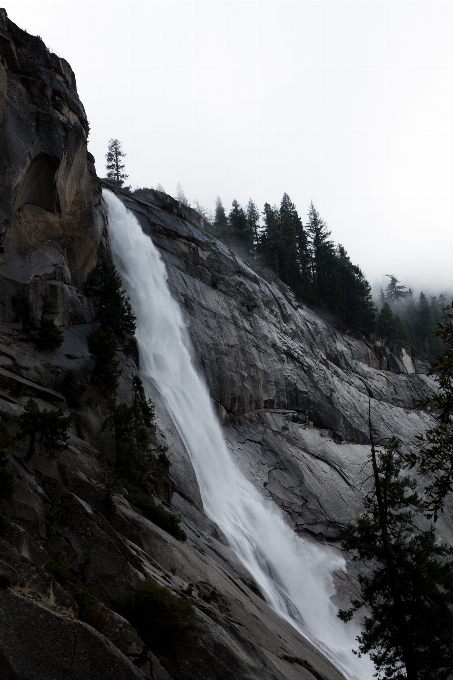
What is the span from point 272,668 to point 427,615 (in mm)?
4307

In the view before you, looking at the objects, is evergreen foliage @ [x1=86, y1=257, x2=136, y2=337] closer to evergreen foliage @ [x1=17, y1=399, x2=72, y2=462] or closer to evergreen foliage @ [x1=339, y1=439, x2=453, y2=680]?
evergreen foliage @ [x1=17, y1=399, x2=72, y2=462]

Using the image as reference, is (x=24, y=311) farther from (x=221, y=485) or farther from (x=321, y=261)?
(x=321, y=261)

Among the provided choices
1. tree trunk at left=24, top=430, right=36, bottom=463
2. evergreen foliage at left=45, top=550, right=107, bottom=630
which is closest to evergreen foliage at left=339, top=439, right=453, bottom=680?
evergreen foliage at left=45, top=550, right=107, bottom=630

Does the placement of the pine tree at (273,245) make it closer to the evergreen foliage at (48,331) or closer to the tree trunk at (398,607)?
the evergreen foliage at (48,331)

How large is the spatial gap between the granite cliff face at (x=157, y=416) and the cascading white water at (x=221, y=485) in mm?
1276

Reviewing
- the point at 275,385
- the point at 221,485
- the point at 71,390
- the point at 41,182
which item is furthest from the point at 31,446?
the point at 275,385

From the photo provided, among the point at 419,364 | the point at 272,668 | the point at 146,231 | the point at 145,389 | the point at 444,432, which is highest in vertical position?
the point at 419,364

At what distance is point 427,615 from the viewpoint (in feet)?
43.1

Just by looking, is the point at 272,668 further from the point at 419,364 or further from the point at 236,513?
the point at 419,364

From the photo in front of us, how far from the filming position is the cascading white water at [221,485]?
22.2m

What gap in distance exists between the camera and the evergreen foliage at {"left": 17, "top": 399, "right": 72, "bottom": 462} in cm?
1225

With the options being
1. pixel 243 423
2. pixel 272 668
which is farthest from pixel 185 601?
pixel 243 423

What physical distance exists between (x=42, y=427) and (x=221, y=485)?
15856 mm

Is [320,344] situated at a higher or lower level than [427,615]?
higher
